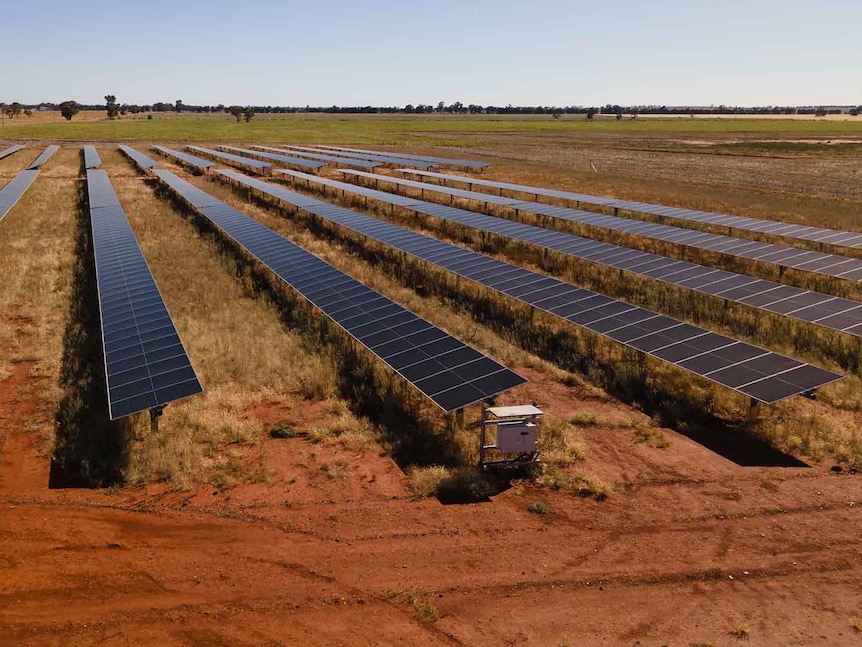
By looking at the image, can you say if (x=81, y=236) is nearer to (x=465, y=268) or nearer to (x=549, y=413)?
(x=465, y=268)

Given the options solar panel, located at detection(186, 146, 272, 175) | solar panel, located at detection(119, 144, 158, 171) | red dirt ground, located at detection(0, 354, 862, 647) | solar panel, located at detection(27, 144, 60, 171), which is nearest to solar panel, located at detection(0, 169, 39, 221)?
solar panel, located at detection(27, 144, 60, 171)

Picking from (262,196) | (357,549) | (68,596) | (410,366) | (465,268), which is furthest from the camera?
(262,196)

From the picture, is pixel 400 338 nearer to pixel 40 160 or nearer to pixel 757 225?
pixel 757 225

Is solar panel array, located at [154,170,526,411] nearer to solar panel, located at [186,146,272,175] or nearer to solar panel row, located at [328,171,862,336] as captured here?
solar panel row, located at [328,171,862,336]

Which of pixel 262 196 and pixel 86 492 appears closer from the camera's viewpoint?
pixel 86 492

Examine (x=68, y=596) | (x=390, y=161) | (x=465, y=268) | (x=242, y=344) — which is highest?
(x=390, y=161)

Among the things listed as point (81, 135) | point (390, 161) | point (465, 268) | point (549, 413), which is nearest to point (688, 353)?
point (549, 413)
